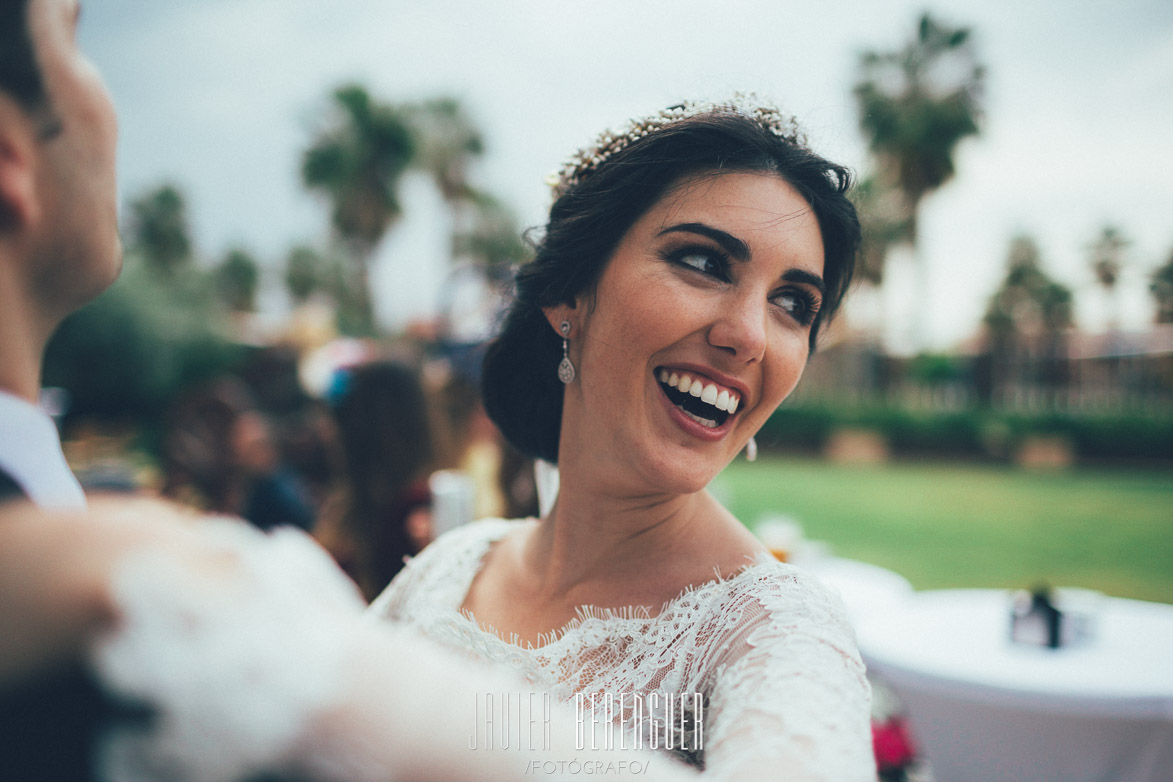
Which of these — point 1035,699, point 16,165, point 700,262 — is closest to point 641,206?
point 700,262

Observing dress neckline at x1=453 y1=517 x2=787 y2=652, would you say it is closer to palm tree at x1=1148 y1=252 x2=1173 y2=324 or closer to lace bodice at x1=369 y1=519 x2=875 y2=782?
lace bodice at x1=369 y1=519 x2=875 y2=782

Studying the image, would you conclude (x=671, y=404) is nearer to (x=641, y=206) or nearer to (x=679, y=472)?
(x=679, y=472)

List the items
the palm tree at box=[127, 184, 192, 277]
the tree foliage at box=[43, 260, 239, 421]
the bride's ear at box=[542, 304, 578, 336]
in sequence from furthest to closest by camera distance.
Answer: the palm tree at box=[127, 184, 192, 277] → the tree foliage at box=[43, 260, 239, 421] → the bride's ear at box=[542, 304, 578, 336]

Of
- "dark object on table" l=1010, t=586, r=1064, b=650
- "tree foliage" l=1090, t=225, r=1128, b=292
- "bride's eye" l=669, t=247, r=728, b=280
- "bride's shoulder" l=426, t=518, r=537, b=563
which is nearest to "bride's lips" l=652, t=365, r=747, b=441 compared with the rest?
"bride's eye" l=669, t=247, r=728, b=280

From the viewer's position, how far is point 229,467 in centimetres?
670

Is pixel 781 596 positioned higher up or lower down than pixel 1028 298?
lower down

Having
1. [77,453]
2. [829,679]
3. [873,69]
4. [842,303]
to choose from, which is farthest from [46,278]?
[873,69]

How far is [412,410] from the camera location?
3957 millimetres

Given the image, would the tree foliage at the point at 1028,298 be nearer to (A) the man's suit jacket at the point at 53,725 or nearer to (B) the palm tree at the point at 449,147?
(B) the palm tree at the point at 449,147

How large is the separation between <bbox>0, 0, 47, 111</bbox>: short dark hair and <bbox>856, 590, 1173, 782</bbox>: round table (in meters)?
3.84

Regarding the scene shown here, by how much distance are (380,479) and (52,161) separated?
10.5ft

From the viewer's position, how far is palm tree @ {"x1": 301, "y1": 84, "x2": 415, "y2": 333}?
86.7ft

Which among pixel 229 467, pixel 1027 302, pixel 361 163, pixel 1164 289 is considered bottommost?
pixel 229 467

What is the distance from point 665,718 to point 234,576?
0.96 metres
